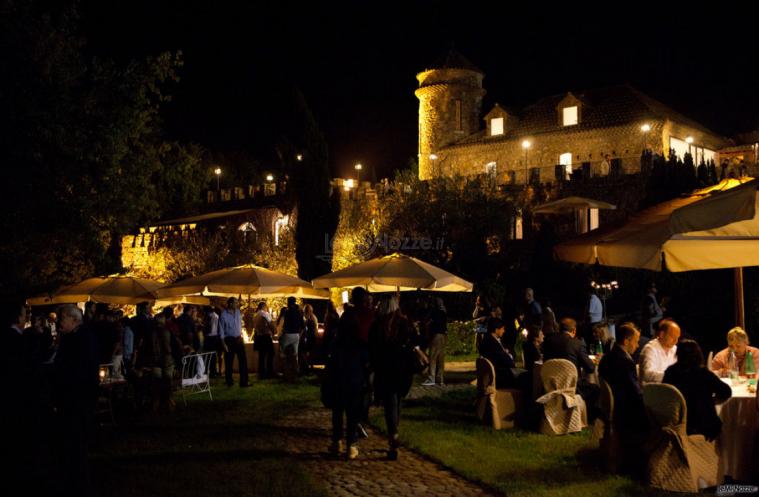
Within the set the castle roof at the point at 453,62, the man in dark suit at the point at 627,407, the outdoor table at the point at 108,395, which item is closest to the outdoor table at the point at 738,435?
the man in dark suit at the point at 627,407

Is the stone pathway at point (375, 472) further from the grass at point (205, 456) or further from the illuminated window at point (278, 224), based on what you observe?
the illuminated window at point (278, 224)

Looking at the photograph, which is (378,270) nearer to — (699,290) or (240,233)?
(699,290)

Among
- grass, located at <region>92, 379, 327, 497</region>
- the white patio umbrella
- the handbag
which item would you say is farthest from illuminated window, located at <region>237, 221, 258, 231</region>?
the handbag

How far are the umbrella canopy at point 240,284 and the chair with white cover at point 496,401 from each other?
5.92 metres

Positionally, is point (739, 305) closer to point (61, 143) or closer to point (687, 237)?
point (687, 237)

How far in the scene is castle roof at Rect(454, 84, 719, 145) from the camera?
107 feet

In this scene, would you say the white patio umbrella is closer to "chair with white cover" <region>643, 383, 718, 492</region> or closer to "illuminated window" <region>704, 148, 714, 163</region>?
"chair with white cover" <region>643, 383, 718, 492</region>

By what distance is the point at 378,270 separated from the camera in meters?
13.0

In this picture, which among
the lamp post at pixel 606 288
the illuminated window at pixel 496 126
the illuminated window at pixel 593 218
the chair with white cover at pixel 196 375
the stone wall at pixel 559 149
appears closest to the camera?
the chair with white cover at pixel 196 375

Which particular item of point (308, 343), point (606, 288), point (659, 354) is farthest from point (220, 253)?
point (659, 354)

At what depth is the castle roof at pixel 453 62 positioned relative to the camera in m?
37.5

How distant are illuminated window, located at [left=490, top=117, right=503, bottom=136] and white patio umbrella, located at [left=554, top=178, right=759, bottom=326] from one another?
28.1m

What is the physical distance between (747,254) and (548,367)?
260 centimetres

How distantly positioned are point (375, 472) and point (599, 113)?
29.6 meters
